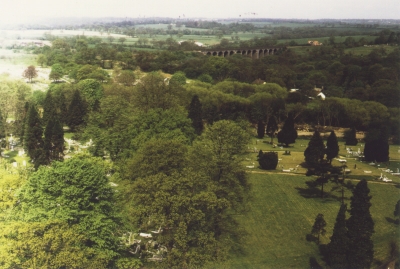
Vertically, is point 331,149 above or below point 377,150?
above

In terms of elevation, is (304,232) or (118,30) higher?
(118,30)

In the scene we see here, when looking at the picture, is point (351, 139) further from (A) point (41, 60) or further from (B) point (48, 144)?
(A) point (41, 60)

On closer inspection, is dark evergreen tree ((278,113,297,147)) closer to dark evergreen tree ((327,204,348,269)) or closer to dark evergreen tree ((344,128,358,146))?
dark evergreen tree ((344,128,358,146))

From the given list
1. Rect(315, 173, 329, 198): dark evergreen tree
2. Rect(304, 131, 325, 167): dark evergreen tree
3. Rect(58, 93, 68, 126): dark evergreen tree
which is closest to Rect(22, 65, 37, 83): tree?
Rect(58, 93, 68, 126): dark evergreen tree

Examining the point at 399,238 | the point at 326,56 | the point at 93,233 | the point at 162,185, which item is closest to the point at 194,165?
the point at 162,185

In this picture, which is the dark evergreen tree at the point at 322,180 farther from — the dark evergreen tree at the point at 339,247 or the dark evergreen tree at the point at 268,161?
the dark evergreen tree at the point at 339,247

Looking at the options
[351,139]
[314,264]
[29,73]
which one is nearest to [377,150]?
[351,139]

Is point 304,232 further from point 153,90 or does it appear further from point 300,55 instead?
point 300,55
